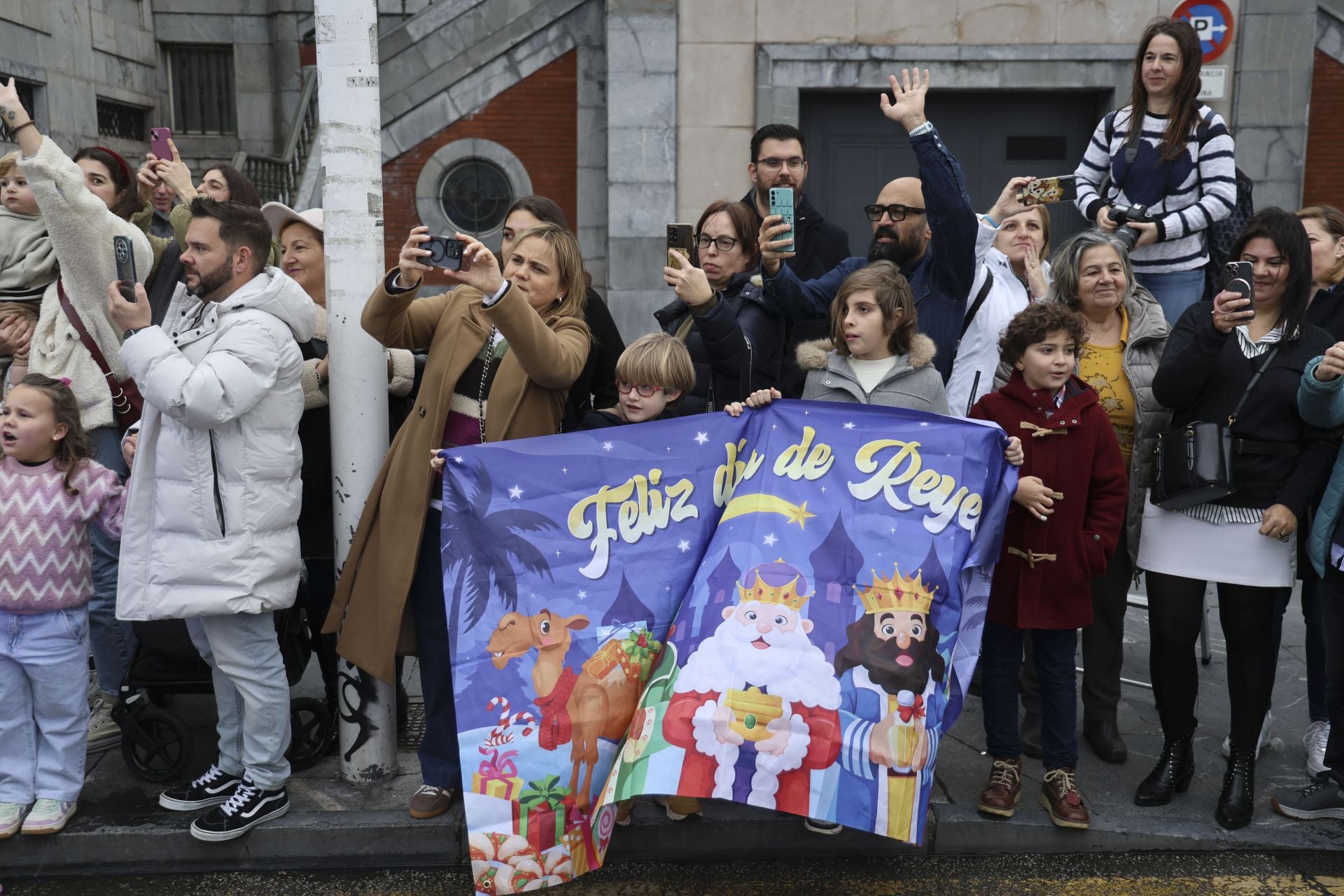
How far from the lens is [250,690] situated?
13.9 feet

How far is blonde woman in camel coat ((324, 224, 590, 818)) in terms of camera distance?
429cm

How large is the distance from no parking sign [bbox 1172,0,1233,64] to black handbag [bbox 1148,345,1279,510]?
24.4 feet

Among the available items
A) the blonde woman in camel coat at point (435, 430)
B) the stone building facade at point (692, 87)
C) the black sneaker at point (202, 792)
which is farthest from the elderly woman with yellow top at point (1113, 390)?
the stone building facade at point (692, 87)

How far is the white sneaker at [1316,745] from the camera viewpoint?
479cm

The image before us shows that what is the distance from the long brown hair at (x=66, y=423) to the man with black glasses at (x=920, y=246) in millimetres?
2686

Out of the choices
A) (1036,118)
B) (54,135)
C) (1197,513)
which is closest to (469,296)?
(1197,513)

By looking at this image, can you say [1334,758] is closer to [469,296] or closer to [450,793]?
[450,793]

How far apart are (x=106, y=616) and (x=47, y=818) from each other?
885mm

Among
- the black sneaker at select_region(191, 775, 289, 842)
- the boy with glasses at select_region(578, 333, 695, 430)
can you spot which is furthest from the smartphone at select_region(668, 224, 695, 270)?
the black sneaker at select_region(191, 775, 289, 842)

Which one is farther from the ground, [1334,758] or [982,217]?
[982,217]

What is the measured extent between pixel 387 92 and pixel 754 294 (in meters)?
8.20

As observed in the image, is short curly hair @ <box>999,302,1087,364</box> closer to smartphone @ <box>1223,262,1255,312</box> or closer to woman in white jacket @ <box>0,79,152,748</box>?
smartphone @ <box>1223,262,1255,312</box>

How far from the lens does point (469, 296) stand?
14.4 ft

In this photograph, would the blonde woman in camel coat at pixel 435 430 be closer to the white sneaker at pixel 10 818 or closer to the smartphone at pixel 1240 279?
the white sneaker at pixel 10 818
